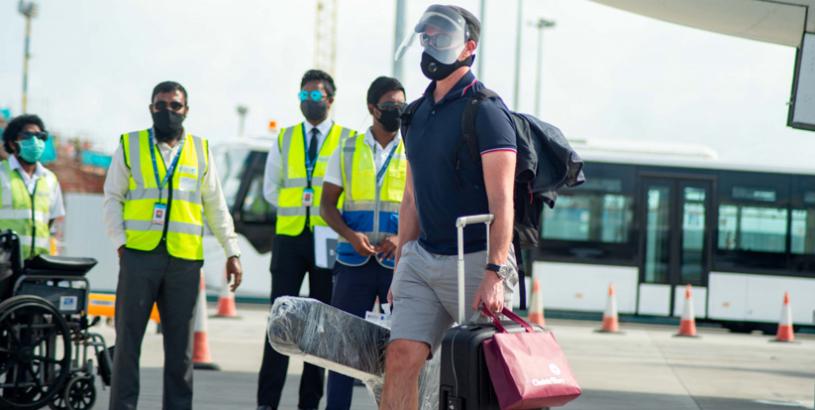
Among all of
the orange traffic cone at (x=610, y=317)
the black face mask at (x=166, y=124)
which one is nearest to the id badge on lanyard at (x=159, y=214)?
the black face mask at (x=166, y=124)

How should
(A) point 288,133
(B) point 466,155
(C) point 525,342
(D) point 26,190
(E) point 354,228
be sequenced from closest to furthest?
1. (C) point 525,342
2. (B) point 466,155
3. (E) point 354,228
4. (A) point 288,133
5. (D) point 26,190

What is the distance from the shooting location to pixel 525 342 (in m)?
4.57

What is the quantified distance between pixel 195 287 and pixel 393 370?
2329mm

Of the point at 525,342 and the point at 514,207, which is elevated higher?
the point at 514,207

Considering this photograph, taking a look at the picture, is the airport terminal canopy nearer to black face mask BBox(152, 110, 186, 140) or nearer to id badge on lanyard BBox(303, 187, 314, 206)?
id badge on lanyard BBox(303, 187, 314, 206)

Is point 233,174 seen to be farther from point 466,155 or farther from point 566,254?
point 466,155

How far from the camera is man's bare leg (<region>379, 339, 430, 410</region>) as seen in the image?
15.8 ft

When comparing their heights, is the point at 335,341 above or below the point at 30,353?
above

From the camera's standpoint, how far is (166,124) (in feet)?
22.4

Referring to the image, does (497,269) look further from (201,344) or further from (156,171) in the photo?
(201,344)

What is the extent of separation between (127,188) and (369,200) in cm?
135

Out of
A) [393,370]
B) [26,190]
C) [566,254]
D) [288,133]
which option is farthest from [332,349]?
[566,254]

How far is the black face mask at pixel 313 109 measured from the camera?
781 cm

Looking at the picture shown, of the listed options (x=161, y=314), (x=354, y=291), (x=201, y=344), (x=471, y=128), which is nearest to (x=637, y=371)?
(x=201, y=344)
